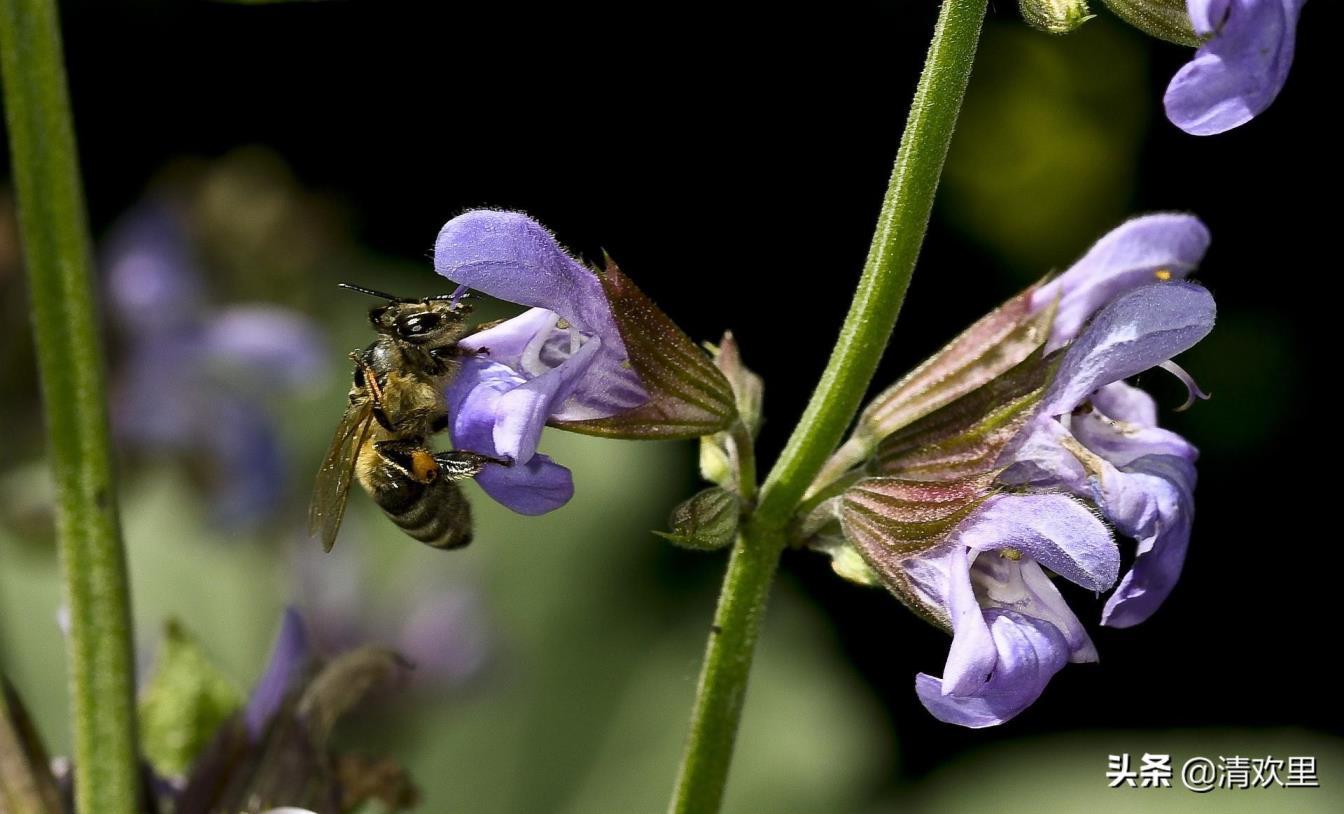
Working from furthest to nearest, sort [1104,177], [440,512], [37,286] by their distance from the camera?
[1104,177] < [440,512] < [37,286]

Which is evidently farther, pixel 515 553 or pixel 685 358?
pixel 515 553

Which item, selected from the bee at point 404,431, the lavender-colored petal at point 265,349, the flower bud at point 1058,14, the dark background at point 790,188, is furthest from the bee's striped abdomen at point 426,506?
the dark background at point 790,188

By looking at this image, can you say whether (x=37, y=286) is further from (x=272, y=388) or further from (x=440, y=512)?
(x=272, y=388)

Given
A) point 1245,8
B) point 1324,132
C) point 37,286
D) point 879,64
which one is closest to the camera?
point 1245,8

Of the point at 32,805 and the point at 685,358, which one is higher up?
the point at 685,358

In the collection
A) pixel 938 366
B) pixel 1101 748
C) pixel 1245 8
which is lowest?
pixel 1101 748

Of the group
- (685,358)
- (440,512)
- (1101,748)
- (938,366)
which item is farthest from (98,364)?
(1101,748)
